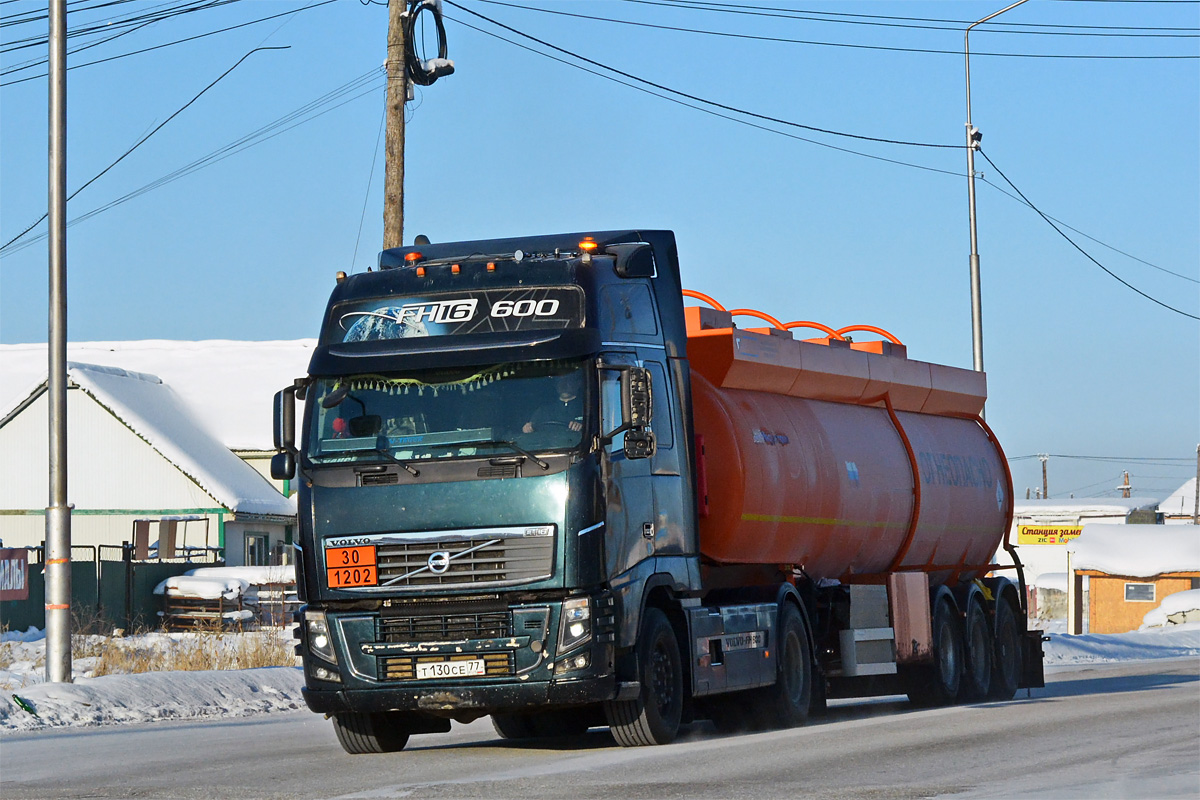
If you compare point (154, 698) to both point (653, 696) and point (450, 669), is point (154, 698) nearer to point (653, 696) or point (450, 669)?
point (450, 669)

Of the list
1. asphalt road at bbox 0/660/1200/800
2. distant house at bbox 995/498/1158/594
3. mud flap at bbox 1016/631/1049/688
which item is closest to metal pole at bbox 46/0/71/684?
asphalt road at bbox 0/660/1200/800

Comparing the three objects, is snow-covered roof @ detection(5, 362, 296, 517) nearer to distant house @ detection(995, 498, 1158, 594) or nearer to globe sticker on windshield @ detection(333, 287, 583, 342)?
globe sticker on windshield @ detection(333, 287, 583, 342)

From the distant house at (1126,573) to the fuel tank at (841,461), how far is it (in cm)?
3480

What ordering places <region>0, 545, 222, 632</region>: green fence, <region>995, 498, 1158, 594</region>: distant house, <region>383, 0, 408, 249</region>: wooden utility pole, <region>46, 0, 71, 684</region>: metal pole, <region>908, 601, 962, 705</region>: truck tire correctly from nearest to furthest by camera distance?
<region>46, 0, 71, 684</region>: metal pole, <region>908, 601, 962, 705</region>: truck tire, <region>383, 0, 408, 249</region>: wooden utility pole, <region>0, 545, 222, 632</region>: green fence, <region>995, 498, 1158, 594</region>: distant house

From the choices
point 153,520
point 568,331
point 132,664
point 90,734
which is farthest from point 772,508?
point 153,520

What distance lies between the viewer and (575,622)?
1187cm

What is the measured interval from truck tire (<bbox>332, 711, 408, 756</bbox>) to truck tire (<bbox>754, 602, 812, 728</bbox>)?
367cm

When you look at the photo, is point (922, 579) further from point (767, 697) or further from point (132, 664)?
point (132, 664)

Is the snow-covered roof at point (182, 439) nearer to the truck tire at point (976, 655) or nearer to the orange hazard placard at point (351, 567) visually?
the truck tire at point (976, 655)

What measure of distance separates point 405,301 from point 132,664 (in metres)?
9.57

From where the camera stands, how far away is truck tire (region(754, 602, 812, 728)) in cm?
1519

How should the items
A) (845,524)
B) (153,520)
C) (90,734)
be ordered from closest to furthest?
1. (90,734)
2. (845,524)
3. (153,520)

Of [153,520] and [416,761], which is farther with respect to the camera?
[153,520]

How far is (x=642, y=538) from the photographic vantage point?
41.9 ft
